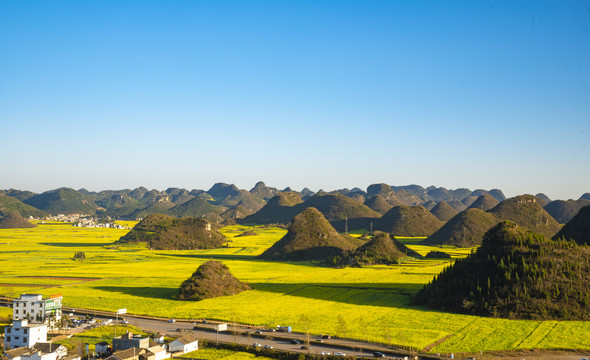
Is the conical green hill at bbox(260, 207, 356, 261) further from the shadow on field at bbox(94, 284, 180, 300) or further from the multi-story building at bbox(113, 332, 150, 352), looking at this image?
the multi-story building at bbox(113, 332, 150, 352)

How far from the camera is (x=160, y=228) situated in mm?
167500

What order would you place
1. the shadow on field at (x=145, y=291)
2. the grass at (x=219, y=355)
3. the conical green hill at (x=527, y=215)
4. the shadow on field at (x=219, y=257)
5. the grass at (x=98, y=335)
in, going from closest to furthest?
Result: 1. the grass at (x=219, y=355)
2. the grass at (x=98, y=335)
3. the shadow on field at (x=145, y=291)
4. the shadow on field at (x=219, y=257)
5. the conical green hill at (x=527, y=215)

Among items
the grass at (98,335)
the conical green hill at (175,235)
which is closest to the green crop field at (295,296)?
the grass at (98,335)

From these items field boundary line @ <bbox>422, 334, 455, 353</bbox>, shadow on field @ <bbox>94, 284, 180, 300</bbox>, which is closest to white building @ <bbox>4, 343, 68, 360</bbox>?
shadow on field @ <bbox>94, 284, 180, 300</bbox>

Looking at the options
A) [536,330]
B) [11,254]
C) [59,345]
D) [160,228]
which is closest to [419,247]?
[160,228]

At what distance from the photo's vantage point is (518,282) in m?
64.3

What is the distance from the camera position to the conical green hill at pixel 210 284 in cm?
7369

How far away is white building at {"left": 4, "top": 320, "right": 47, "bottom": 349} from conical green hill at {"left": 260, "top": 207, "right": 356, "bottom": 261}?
8025 cm

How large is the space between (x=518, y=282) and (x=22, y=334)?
55011 millimetres

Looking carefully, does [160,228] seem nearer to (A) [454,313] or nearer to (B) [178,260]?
(B) [178,260]

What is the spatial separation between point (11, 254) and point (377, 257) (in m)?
91.3

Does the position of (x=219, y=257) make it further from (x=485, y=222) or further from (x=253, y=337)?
(x=485, y=222)

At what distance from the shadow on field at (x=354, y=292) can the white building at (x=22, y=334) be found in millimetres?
35217

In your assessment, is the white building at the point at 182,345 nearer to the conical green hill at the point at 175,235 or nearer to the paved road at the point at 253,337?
the paved road at the point at 253,337
